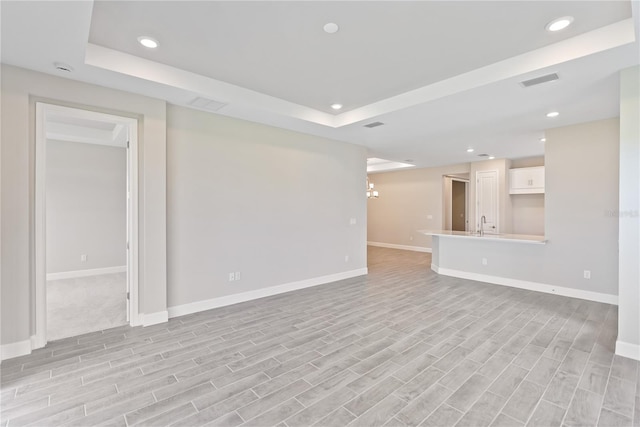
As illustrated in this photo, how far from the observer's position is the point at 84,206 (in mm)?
6141

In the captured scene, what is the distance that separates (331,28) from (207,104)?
2044 millimetres

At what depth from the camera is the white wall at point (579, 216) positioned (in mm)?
4465

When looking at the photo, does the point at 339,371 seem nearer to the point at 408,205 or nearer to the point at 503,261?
the point at 503,261

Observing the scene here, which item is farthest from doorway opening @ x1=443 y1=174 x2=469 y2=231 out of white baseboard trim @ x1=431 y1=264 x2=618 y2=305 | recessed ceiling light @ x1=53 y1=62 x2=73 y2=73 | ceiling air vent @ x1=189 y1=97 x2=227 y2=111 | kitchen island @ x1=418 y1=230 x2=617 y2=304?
recessed ceiling light @ x1=53 y1=62 x2=73 y2=73

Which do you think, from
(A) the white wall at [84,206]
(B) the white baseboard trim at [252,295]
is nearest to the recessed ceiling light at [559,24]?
(B) the white baseboard trim at [252,295]

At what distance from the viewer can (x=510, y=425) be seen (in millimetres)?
1957

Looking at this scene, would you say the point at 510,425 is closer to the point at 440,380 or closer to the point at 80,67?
the point at 440,380

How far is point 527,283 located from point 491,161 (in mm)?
4059

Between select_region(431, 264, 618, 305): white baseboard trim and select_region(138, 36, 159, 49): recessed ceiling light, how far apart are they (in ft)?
→ 20.5

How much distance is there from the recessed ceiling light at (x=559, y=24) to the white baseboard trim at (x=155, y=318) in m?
5.00

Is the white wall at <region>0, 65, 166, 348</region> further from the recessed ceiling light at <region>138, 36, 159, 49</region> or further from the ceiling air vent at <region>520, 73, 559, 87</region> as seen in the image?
the ceiling air vent at <region>520, 73, 559, 87</region>

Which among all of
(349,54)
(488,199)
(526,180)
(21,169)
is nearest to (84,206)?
(21,169)

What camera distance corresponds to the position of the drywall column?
2775 millimetres

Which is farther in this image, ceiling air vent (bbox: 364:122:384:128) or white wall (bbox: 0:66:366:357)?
ceiling air vent (bbox: 364:122:384:128)
